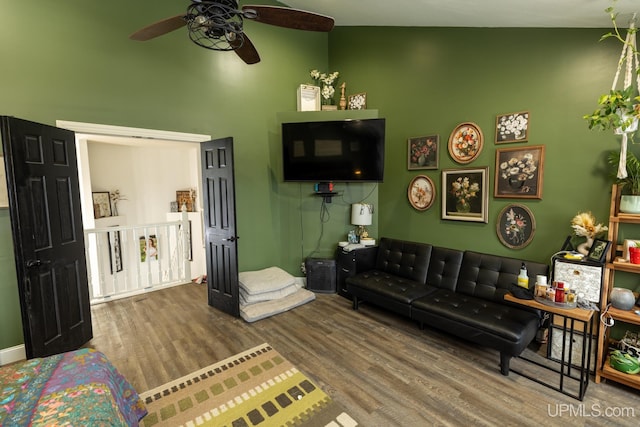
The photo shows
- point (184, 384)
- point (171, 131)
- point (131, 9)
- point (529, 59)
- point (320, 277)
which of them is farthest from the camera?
point (320, 277)

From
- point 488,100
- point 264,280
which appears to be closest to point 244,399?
point 264,280

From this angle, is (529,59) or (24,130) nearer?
(24,130)

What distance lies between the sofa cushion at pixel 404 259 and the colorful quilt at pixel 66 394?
9.83 ft

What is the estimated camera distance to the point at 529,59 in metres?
2.92

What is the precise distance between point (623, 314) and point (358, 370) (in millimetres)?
2088

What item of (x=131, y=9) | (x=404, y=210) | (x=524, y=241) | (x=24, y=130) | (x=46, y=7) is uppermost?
(x=131, y=9)

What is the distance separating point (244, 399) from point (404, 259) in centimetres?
243

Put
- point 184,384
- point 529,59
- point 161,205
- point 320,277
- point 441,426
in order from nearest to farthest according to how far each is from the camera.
Answer: point 441,426
point 184,384
point 529,59
point 320,277
point 161,205

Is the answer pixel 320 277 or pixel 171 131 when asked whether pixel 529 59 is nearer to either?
pixel 320 277

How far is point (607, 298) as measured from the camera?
239 centimetres

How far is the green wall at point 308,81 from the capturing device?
2674mm

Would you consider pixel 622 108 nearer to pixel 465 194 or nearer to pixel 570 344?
pixel 465 194

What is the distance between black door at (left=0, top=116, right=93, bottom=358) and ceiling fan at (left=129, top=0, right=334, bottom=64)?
4.31 ft

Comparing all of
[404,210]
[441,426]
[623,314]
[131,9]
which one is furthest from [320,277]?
[131,9]
